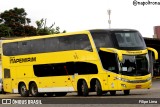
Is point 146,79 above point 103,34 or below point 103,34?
below

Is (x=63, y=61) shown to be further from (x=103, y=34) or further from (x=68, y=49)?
(x=103, y=34)

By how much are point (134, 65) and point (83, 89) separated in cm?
315

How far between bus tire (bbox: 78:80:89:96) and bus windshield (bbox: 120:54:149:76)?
2.43m

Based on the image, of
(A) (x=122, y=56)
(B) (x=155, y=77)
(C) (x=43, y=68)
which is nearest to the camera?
(A) (x=122, y=56)

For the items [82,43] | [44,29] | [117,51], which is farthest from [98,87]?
[44,29]

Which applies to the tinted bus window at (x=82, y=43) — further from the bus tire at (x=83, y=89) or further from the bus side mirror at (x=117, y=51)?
the bus tire at (x=83, y=89)

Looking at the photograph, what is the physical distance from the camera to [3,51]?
3556cm

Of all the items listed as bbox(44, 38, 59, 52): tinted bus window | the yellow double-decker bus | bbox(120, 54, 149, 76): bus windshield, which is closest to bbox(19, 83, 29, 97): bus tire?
the yellow double-decker bus

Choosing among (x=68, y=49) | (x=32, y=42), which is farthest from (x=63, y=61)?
(x=32, y=42)

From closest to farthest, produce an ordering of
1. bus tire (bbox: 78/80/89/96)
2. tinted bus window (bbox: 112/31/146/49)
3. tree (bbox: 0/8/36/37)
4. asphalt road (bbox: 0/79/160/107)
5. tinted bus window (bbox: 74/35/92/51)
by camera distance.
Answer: asphalt road (bbox: 0/79/160/107), tinted bus window (bbox: 112/31/146/49), tinted bus window (bbox: 74/35/92/51), bus tire (bbox: 78/80/89/96), tree (bbox: 0/8/36/37)

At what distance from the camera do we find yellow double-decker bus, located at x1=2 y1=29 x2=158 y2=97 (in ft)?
93.7

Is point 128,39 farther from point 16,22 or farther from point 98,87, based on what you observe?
point 16,22

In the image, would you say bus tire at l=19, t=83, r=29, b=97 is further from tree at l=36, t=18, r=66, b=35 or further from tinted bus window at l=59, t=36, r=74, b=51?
tree at l=36, t=18, r=66, b=35

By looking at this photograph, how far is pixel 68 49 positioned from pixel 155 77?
42.9 metres
